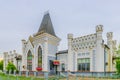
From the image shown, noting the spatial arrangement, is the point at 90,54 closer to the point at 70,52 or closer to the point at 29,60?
the point at 70,52

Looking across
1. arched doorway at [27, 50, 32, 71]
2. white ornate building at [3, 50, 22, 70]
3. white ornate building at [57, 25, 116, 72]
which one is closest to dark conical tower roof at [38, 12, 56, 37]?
arched doorway at [27, 50, 32, 71]

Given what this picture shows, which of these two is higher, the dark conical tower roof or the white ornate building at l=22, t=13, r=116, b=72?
the dark conical tower roof

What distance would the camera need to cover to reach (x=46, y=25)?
1607 inches

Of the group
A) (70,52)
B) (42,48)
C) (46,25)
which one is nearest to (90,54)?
(70,52)

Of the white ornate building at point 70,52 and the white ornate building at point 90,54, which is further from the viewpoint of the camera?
the white ornate building at point 70,52

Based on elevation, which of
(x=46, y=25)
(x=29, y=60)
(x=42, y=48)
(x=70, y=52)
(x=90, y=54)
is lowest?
(x=29, y=60)

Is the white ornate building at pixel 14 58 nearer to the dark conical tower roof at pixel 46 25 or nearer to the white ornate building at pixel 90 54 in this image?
the dark conical tower roof at pixel 46 25

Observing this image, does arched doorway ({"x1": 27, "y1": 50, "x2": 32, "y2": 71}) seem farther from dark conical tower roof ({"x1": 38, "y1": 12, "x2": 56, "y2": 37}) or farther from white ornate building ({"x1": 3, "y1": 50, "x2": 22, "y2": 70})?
white ornate building ({"x1": 3, "y1": 50, "x2": 22, "y2": 70})

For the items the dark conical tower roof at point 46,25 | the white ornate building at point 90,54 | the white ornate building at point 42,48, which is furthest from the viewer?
the dark conical tower roof at point 46,25

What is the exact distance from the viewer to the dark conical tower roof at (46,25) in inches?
1584

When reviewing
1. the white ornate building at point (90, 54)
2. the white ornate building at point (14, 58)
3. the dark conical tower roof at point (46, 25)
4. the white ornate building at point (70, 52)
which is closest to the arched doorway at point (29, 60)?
the white ornate building at point (70, 52)

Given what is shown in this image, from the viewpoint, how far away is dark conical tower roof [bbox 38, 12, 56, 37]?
1584 inches

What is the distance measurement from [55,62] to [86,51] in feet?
24.5

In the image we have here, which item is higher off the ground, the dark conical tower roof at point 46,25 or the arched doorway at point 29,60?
the dark conical tower roof at point 46,25
